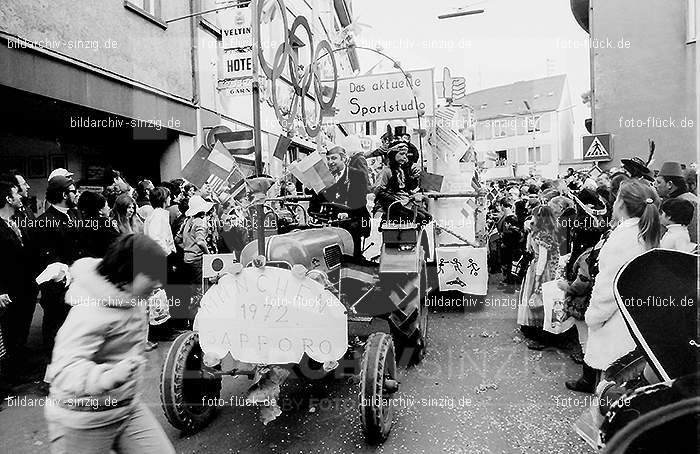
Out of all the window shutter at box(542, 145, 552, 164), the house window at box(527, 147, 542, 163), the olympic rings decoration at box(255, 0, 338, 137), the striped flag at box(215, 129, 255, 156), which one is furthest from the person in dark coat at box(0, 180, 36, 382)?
the window shutter at box(542, 145, 552, 164)

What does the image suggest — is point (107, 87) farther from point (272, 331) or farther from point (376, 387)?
point (376, 387)

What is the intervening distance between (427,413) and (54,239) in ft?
13.3

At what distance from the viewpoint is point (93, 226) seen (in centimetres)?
486

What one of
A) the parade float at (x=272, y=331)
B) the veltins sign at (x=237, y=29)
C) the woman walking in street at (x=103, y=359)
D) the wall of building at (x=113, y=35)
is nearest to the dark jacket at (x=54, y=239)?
the parade float at (x=272, y=331)

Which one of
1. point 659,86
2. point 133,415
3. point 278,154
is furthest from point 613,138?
point 133,415

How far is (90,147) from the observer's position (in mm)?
9242

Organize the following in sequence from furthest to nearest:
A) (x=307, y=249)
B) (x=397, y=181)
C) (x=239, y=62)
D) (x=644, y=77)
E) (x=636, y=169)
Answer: (x=644, y=77), (x=239, y=62), (x=636, y=169), (x=397, y=181), (x=307, y=249)

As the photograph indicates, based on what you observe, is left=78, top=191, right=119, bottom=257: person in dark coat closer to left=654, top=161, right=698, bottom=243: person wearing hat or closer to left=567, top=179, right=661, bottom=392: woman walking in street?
left=567, top=179, right=661, bottom=392: woman walking in street

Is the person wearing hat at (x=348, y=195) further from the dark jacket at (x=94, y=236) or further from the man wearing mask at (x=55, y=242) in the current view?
the man wearing mask at (x=55, y=242)

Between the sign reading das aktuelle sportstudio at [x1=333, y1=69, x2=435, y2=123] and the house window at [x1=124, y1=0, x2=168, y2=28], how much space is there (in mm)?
4259

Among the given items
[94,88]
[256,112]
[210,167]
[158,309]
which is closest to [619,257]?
[256,112]

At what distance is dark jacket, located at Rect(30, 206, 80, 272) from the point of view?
488 cm

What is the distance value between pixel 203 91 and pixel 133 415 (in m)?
10.0

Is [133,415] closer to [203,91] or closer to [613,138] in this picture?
[203,91]
